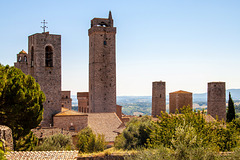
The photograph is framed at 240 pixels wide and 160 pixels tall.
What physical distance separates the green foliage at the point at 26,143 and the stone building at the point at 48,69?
8.98 m

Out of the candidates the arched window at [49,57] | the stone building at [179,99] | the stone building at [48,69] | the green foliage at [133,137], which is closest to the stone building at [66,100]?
the stone building at [179,99]

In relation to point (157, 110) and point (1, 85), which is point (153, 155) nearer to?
point (1, 85)

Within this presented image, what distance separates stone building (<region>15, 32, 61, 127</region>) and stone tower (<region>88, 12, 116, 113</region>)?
12266 millimetres

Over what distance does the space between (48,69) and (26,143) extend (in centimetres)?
1116

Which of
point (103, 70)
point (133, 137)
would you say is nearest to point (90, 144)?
point (133, 137)

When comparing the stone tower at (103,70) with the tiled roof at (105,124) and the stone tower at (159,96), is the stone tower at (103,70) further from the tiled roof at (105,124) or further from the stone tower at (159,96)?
the tiled roof at (105,124)

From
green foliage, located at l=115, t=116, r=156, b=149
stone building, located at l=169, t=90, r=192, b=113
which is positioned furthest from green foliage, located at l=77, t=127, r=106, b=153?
stone building, located at l=169, t=90, r=192, b=113

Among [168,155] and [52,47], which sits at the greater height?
[52,47]

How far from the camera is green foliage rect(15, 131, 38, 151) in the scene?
57.3 feet

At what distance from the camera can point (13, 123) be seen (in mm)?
17141

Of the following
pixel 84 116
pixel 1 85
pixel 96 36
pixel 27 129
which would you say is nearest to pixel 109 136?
pixel 84 116

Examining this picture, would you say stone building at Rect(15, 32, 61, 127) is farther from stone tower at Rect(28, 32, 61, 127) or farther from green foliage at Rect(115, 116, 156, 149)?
green foliage at Rect(115, 116, 156, 149)

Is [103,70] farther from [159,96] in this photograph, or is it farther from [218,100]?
[218,100]

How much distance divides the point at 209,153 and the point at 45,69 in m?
20.9
